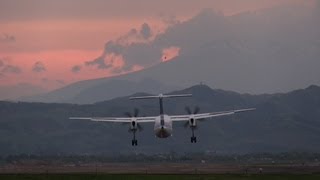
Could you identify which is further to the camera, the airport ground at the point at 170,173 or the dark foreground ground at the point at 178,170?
the dark foreground ground at the point at 178,170

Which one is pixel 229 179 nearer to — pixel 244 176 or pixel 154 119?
pixel 244 176

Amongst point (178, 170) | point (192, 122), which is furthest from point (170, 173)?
point (178, 170)

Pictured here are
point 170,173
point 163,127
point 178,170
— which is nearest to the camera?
point 170,173

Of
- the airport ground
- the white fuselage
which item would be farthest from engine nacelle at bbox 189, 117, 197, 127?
the airport ground

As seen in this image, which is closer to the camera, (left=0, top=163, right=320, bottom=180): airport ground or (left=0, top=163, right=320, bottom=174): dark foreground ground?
(left=0, top=163, right=320, bottom=180): airport ground

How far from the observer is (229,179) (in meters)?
96.2

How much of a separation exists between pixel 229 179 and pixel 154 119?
4290 cm

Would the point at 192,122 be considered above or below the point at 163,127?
above

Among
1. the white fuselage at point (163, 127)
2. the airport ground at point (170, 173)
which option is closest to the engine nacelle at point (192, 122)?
the white fuselage at point (163, 127)

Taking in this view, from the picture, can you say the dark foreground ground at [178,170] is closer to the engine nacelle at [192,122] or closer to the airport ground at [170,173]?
the airport ground at [170,173]

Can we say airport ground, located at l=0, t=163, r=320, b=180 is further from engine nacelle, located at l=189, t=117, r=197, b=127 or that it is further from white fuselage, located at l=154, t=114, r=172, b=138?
engine nacelle, located at l=189, t=117, r=197, b=127

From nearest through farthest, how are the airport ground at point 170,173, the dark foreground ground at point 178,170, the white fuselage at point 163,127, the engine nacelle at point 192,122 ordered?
the airport ground at point 170,173 → the dark foreground ground at point 178,170 → the white fuselage at point 163,127 → the engine nacelle at point 192,122

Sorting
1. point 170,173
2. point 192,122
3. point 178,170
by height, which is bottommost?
point 170,173

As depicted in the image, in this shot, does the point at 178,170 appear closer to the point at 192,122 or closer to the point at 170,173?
the point at 192,122
